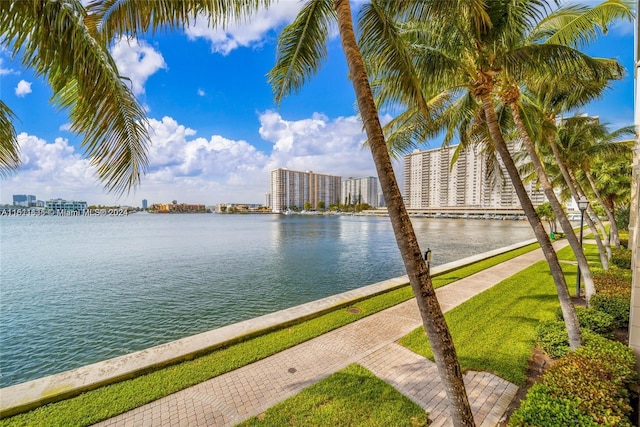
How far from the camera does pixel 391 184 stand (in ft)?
9.86

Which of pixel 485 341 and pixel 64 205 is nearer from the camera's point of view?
pixel 485 341

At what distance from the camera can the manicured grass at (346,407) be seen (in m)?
3.90

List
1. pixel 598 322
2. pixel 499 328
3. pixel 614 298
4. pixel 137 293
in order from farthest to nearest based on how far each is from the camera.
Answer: pixel 137 293
pixel 499 328
pixel 614 298
pixel 598 322

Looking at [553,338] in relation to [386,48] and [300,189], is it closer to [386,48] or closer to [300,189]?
[386,48]

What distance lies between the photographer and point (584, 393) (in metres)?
3.22

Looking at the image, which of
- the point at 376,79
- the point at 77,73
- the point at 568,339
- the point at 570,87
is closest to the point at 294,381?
the point at 77,73

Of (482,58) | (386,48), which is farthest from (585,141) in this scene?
(386,48)

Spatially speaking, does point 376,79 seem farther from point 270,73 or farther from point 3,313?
point 3,313

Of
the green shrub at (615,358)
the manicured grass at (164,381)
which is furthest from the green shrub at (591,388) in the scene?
the manicured grass at (164,381)

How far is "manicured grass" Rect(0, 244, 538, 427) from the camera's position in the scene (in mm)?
4148

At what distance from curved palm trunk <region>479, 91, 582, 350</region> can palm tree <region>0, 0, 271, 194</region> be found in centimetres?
514

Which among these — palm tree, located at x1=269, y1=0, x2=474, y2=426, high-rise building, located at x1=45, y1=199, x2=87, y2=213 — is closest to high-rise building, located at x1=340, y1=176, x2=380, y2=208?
high-rise building, located at x1=45, y1=199, x2=87, y2=213

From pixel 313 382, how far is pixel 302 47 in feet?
18.8

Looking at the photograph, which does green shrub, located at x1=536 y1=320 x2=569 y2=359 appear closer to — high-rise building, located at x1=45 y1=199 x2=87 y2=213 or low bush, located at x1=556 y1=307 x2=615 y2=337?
low bush, located at x1=556 y1=307 x2=615 y2=337
